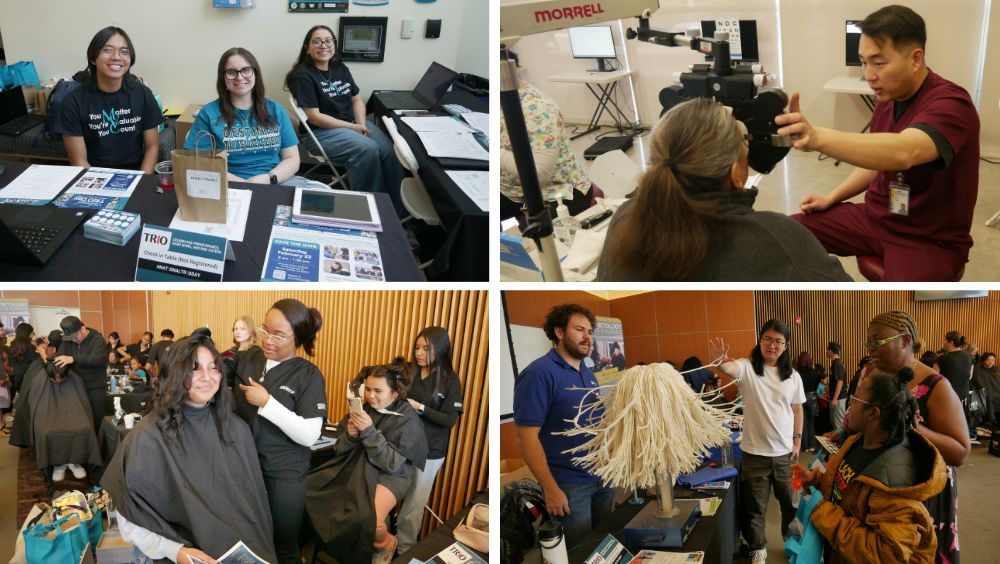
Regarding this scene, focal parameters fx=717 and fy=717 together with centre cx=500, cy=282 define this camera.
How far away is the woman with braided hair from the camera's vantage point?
1924 millimetres

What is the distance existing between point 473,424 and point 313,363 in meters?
0.49

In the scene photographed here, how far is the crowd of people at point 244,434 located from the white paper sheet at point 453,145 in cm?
173

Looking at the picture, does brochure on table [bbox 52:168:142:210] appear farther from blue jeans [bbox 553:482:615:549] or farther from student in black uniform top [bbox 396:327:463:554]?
blue jeans [bbox 553:482:615:549]

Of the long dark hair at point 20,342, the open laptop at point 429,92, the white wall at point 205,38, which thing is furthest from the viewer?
the open laptop at point 429,92

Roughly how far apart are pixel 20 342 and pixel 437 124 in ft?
9.16

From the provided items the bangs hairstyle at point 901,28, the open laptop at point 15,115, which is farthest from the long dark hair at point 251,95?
the bangs hairstyle at point 901,28

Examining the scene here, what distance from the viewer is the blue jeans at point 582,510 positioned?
2.04 metres

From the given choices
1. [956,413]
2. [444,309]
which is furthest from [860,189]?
[444,309]

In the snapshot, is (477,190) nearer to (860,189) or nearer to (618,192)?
(618,192)

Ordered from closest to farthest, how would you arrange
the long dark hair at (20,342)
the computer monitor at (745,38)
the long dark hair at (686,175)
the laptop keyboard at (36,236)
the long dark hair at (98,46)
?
the long dark hair at (686,175)
the long dark hair at (20,342)
the laptop keyboard at (36,236)
the long dark hair at (98,46)
the computer monitor at (745,38)

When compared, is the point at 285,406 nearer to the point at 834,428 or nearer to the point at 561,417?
the point at 561,417

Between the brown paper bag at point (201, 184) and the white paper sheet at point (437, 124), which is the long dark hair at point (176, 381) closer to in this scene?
the brown paper bag at point (201, 184)

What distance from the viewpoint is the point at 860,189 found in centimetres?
231

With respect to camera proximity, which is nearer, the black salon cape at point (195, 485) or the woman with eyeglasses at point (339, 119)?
the black salon cape at point (195, 485)
